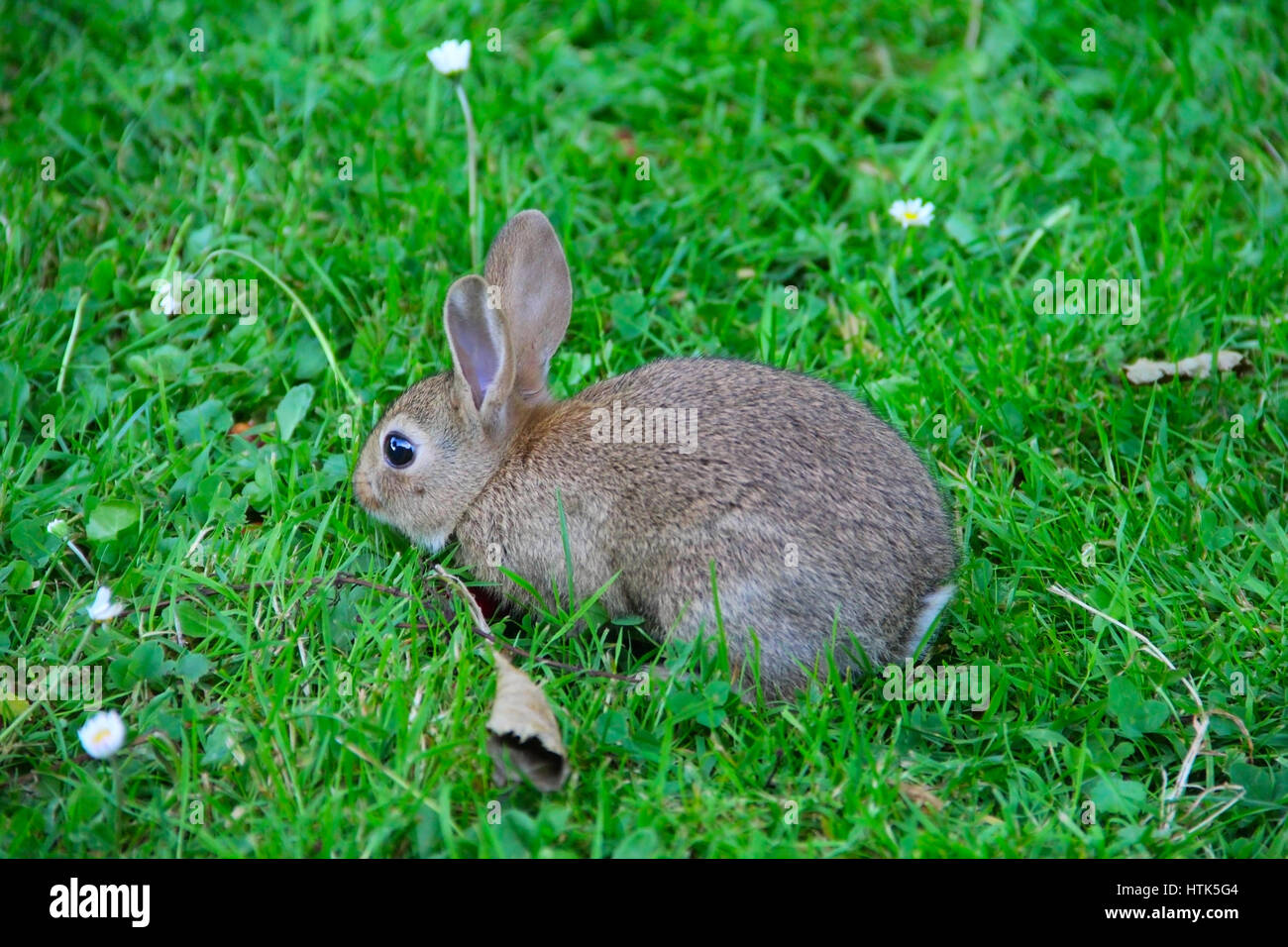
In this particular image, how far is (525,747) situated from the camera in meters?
4.00

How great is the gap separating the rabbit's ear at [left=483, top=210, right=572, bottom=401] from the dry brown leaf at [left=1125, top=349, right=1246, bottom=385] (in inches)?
98.1

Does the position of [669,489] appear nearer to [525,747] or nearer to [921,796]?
[525,747]

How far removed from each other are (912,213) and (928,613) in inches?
92.4

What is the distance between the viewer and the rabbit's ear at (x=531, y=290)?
5.12m

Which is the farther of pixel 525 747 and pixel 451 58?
pixel 451 58

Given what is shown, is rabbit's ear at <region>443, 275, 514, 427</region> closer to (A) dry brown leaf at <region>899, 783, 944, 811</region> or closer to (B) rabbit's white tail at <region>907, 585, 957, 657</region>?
(B) rabbit's white tail at <region>907, 585, 957, 657</region>

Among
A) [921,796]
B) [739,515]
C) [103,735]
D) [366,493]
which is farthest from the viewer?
[366,493]

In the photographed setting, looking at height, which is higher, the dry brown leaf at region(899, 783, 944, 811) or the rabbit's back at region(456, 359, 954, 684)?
the rabbit's back at region(456, 359, 954, 684)

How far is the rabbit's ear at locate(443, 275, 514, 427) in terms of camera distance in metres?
4.88

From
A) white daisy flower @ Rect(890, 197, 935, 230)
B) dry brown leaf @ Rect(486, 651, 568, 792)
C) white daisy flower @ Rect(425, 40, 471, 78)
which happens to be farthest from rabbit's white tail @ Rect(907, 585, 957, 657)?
white daisy flower @ Rect(425, 40, 471, 78)

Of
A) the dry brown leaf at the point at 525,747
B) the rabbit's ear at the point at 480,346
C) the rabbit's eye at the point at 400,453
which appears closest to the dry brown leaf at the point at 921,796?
the dry brown leaf at the point at 525,747

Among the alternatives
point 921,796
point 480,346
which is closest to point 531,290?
point 480,346

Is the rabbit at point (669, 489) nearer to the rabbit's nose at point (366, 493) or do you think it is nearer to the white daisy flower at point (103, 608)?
the rabbit's nose at point (366, 493)
